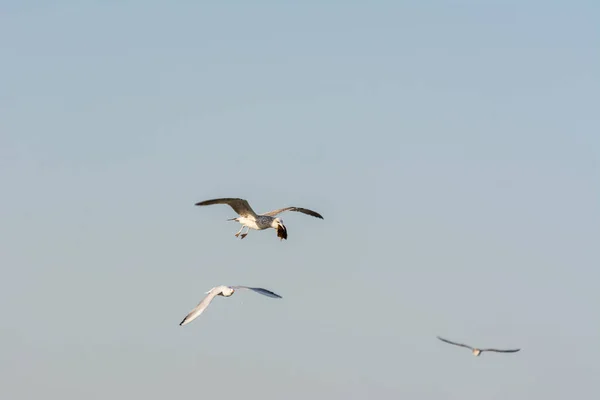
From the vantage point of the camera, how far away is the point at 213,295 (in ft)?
236

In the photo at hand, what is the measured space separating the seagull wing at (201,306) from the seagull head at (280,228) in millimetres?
9452

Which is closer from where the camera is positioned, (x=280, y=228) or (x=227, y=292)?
(x=227, y=292)

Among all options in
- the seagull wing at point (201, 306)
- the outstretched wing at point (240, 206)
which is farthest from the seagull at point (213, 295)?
the outstretched wing at point (240, 206)

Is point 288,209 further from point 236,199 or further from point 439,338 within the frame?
point 439,338

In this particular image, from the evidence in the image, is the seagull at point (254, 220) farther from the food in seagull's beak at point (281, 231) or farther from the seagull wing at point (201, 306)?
the seagull wing at point (201, 306)

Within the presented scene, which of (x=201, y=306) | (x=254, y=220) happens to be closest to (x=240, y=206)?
(x=254, y=220)

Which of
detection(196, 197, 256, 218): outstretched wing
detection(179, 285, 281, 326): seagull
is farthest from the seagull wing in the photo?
detection(196, 197, 256, 218): outstretched wing

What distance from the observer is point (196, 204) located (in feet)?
232

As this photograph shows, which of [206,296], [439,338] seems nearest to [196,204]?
[206,296]

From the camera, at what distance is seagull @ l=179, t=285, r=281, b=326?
67094 mm

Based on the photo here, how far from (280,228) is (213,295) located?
11.0m

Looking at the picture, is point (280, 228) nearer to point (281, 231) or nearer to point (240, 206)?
point (281, 231)

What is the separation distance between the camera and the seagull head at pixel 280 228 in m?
80.4

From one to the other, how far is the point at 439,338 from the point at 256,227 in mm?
21017
